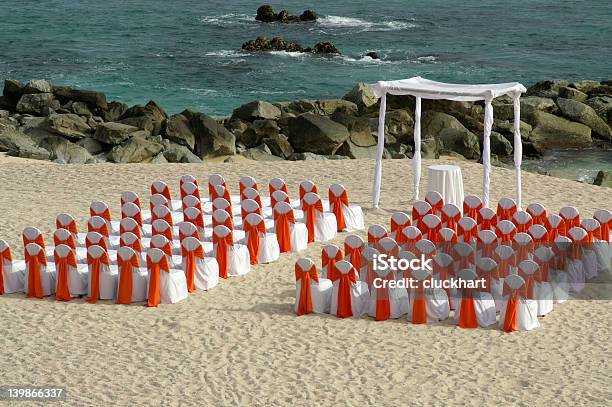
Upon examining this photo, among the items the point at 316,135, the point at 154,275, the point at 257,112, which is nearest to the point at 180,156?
the point at 316,135

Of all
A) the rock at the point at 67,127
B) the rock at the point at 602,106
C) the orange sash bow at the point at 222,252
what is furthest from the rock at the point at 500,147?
the orange sash bow at the point at 222,252

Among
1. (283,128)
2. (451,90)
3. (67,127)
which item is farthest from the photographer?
(283,128)

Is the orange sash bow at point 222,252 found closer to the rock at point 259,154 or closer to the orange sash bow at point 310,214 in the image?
the orange sash bow at point 310,214

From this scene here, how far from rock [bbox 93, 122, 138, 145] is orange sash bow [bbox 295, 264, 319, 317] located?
564 inches

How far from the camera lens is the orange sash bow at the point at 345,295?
46.4ft

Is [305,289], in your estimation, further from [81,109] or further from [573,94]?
[573,94]

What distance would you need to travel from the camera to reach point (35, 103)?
3325cm

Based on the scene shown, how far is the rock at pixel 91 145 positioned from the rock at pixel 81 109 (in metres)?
4.71

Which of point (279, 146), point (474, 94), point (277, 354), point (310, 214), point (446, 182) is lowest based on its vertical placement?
point (279, 146)

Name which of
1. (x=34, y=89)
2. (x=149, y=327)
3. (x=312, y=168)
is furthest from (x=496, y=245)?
(x=34, y=89)

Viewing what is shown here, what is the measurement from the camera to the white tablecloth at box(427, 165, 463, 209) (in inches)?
735

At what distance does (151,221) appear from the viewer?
56.6 feet

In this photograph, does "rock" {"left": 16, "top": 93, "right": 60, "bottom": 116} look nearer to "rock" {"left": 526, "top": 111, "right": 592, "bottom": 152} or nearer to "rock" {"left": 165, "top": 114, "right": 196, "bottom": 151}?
"rock" {"left": 165, "top": 114, "right": 196, "bottom": 151}

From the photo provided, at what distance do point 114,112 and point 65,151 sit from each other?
634 cm
